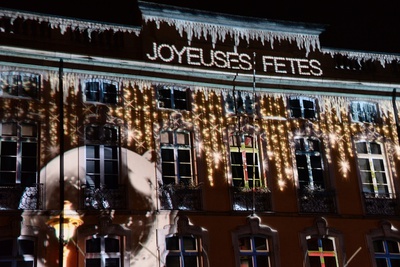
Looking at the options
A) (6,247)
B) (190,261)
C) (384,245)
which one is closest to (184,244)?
(190,261)

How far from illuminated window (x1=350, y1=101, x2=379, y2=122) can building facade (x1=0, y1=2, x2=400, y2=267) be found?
0.14ft

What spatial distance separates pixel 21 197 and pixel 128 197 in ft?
8.18

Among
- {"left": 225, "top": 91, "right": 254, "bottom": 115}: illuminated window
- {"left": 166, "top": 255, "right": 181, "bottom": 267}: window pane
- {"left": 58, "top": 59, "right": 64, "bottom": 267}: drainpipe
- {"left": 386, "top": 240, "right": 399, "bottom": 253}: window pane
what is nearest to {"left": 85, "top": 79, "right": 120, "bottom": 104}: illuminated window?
{"left": 58, "top": 59, "right": 64, "bottom": 267}: drainpipe

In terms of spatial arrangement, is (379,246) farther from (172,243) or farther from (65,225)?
(65,225)

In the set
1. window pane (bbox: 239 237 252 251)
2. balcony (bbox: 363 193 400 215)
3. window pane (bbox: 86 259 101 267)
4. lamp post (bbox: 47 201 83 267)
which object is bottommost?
window pane (bbox: 86 259 101 267)

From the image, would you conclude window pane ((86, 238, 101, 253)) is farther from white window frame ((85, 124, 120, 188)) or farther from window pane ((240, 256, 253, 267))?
window pane ((240, 256, 253, 267))

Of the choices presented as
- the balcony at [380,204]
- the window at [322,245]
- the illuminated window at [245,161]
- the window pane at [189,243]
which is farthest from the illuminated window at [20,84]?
the balcony at [380,204]

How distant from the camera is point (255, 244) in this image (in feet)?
53.7

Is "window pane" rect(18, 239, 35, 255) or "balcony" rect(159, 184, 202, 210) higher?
"balcony" rect(159, 184, 202, 210)

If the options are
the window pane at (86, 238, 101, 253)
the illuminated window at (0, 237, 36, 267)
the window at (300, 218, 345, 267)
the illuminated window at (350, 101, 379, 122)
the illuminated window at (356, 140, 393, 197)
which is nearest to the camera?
the illuminated window at (0, 237, 36, 267)

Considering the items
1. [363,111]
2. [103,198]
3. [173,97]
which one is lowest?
[103,198]

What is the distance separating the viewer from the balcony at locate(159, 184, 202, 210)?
1595 centimetres

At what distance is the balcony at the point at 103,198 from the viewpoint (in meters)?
15.2

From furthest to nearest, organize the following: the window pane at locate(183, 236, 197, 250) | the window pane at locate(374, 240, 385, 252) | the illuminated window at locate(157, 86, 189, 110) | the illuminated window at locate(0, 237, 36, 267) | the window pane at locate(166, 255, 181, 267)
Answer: the window pane at locate(374, 240, 385, 252) → the illuminated window at locate(157, 86, 189, 110) → the window pane at locate(183, 236, 197, 250) → the window pane at locate(166, 255, 181, 267) → the illuminated window at locate(0, 237, 36, 267)
